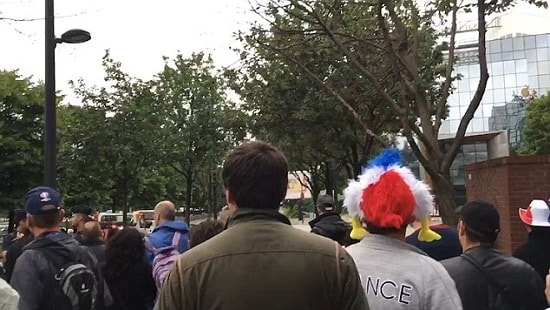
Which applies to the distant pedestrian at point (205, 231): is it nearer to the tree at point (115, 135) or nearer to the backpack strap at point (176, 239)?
the backpack strap at point (176, 239)

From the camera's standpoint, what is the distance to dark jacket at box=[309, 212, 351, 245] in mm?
6383

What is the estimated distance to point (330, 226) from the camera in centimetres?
648

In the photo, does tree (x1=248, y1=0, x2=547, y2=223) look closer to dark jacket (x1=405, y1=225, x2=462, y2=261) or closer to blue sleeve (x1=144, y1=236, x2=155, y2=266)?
dark jacket (x1=405, y1=225, x2=462, y2=261)

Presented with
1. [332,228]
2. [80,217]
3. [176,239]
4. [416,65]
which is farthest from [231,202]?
[416,65]

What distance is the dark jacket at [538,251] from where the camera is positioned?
453 centimetres

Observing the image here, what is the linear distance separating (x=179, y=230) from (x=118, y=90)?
54.3 ft

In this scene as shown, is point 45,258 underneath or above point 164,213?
underneath

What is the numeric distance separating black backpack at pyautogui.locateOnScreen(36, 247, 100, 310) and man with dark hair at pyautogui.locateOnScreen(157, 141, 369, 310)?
2.20m

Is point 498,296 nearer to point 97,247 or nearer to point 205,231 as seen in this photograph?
point 205,231

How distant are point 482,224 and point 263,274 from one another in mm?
1954

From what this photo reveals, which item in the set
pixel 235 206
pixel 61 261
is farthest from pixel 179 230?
pixel 235 206

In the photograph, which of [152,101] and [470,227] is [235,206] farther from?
[152,101]

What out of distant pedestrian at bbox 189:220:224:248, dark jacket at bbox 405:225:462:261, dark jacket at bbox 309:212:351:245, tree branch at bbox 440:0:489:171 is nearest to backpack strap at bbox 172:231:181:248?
distant pedestrian at bbox 189:220:224:248

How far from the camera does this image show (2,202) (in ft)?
76.6
